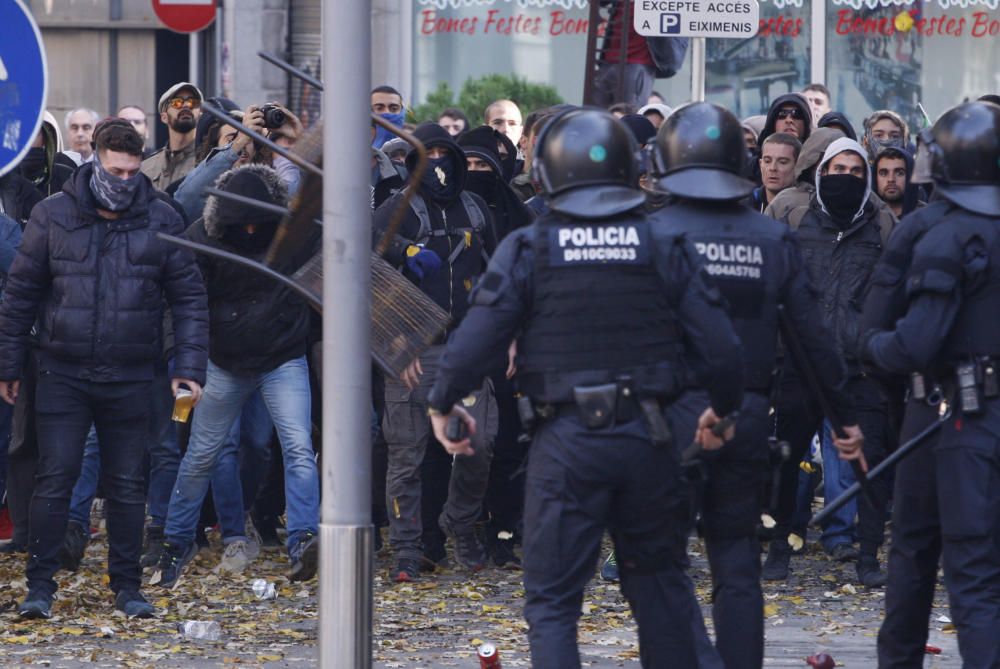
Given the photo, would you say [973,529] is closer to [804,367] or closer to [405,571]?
[804,367]

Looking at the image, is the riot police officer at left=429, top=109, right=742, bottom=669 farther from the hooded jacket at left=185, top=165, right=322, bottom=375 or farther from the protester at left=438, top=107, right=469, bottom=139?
the protester at left=438, top=107, right=469, bottom=139

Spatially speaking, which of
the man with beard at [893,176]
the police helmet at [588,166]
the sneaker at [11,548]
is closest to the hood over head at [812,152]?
the man with beard at [893,176]

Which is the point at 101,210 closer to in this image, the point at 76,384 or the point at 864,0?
the point at 76,384

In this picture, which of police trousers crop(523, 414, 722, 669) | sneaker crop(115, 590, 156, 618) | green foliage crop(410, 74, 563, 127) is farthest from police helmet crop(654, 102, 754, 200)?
green foliage crop(410, 74, 563, 127)

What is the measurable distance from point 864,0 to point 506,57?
2976mm

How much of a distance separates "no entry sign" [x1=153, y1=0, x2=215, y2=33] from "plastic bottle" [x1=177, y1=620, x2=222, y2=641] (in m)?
7.12

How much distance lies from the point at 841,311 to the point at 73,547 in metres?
3.78

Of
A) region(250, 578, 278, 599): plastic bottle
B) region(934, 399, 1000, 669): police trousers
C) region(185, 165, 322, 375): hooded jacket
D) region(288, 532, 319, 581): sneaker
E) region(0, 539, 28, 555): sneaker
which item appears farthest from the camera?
region(0, 539, 28, 555): sneaker

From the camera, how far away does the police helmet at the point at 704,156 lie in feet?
21.7

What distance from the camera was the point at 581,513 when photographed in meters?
5.90

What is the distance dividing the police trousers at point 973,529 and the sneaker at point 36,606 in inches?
154

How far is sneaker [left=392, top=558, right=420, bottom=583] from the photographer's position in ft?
30.7

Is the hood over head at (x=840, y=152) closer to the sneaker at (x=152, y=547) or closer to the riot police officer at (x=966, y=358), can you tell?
the riot police officer at (x=966, y=358)

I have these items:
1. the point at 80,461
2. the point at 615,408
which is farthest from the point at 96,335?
the point at 615,408
